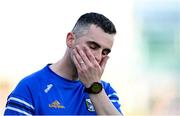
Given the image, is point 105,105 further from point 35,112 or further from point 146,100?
point 146,100

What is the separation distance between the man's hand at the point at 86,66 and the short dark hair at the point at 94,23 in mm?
132

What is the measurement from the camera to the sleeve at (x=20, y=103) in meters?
2.66

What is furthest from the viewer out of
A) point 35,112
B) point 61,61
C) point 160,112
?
point 160,112

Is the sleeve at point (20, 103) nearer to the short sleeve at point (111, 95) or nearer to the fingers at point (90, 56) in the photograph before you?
the fingers at point (90, 56)

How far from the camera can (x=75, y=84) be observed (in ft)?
9.39

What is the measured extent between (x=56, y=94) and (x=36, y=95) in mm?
126

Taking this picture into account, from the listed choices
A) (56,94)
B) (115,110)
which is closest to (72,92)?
(56,94)

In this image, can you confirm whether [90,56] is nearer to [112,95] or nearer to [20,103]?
[112,95]

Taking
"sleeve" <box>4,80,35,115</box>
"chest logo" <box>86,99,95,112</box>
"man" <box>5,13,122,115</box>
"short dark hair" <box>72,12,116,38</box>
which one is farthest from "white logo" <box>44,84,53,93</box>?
"short dark hair" <box>72,12,116,38</box>

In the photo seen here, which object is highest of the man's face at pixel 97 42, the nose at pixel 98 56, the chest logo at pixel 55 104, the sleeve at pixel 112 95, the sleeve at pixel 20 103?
the man's face at pixel 97 42

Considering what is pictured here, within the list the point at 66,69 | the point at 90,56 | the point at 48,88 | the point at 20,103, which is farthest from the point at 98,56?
the point at 20,103

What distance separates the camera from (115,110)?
108 inches

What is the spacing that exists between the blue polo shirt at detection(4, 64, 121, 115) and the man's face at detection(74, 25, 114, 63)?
0.65 ft

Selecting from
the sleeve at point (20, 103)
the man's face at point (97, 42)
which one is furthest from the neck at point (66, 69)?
the sleeve at point (20, 103)
